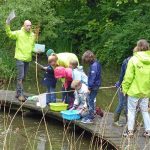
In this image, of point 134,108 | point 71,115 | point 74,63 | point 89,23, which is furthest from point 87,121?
point 89,23

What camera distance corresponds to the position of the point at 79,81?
30.4ft

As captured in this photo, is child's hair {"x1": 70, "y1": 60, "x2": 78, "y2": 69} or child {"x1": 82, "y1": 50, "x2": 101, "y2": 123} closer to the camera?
child {"x1": 82, "y1": 50, "x2": 101, "y2": 123}

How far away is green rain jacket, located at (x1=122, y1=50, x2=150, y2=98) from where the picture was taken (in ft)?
26.2

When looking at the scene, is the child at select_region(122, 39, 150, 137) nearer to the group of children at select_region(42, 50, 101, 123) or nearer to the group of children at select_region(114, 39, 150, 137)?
the group of children at select_region(114, 39, 150, 137)

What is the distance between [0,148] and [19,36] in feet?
10.9

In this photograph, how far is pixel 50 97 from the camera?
10.8 meters

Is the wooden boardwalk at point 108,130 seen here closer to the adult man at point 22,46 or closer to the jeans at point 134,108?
the jeans at point 134,108

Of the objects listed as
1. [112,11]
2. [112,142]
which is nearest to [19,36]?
[112,142]

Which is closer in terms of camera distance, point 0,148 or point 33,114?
point 0,148

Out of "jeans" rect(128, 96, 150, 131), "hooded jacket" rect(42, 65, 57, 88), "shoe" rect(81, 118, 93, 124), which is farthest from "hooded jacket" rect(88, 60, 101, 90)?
"hooded jacket" rect(42, 65, 57, 88)

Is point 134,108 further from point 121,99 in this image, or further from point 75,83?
point 75,83

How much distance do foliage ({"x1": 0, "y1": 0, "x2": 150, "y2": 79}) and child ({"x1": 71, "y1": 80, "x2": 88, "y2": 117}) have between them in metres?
5.79

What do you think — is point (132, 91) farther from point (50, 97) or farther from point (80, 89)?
point (50, 97)

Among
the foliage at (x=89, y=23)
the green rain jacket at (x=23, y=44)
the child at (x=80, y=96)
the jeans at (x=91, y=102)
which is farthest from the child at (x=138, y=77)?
the foliage at (x=89, y=23)
